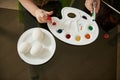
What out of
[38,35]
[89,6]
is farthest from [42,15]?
[89,6]

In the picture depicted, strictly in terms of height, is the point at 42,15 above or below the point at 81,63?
above

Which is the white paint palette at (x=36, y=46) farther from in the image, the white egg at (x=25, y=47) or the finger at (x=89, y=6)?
the finger at (x=89, y=6)

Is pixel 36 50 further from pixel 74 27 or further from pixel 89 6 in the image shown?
pixel 89 6

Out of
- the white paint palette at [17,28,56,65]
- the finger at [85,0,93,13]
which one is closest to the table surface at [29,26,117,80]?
the white paint palette at [17,28,56,65]

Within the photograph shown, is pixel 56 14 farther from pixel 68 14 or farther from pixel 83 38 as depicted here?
pixel 83 38

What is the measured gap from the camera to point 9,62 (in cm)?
73

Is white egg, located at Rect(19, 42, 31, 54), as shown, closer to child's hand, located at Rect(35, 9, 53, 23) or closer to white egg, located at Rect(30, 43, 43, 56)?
white egg, located at Rect(30, 43, 43, 56)

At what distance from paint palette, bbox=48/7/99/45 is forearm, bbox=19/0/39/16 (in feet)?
0.28

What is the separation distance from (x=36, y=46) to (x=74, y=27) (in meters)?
0.18

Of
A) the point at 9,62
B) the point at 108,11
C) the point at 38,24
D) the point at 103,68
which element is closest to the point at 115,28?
the point at 108,11

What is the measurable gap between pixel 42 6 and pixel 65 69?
0.30 m

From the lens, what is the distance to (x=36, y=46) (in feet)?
2.33

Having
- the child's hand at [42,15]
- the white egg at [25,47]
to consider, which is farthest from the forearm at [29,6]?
the white egg at [25,47]

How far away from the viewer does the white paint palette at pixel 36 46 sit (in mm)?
714
